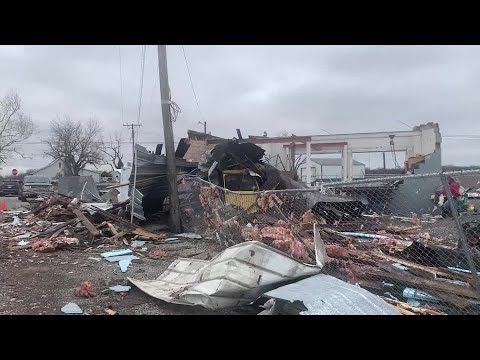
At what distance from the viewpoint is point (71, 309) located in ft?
15.0

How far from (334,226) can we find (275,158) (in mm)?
17684

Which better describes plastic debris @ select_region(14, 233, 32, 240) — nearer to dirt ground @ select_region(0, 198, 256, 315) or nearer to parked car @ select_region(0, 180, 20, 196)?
dirt ground @ select_region(0, 198, 256, 315)

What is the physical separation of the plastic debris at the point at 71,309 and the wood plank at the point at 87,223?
200 inches

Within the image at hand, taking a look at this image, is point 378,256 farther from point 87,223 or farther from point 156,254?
point 87,223

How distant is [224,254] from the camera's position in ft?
14.8

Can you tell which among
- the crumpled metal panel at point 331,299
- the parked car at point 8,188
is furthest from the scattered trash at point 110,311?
the parked car at point 8,188

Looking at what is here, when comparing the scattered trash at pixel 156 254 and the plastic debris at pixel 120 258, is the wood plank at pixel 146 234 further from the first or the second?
the plastic debris at pixel 120 258

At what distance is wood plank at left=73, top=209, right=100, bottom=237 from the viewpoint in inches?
380

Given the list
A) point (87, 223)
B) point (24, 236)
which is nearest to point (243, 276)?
point (87, 223)

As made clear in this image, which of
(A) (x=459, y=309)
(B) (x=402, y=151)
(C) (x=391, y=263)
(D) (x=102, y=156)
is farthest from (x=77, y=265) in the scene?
(D) (x=102, y=156)

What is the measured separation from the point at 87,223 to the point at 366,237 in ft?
23.4

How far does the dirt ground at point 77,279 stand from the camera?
15.2ft

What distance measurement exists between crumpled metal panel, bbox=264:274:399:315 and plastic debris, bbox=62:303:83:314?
2290 mm

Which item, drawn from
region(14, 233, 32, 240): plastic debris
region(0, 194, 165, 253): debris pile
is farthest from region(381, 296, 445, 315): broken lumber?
region(14, 233, 32, 240): plastic debris
